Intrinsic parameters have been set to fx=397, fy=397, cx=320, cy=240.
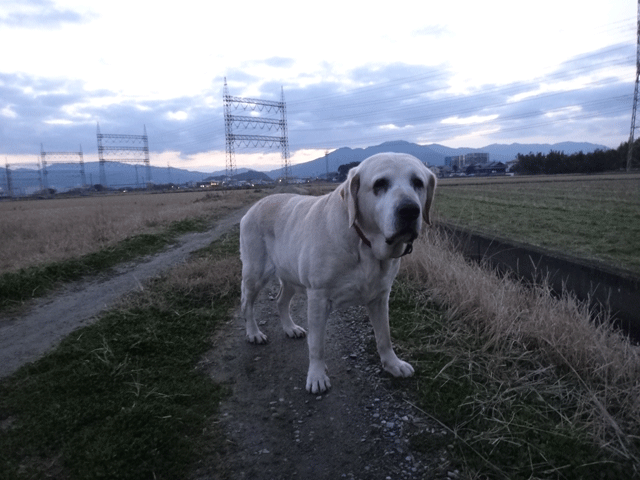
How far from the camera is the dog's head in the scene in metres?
2.61

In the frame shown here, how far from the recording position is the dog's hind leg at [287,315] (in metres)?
4.17

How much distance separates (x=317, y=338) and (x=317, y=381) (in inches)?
12.8

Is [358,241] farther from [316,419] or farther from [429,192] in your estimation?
[316,419]

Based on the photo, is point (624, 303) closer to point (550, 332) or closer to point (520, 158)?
A: point (550, 332)

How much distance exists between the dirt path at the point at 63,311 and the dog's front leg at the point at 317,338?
2619 millimetres

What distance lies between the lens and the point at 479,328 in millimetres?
3814

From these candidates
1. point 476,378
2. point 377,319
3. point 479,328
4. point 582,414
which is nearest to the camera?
point 582,414

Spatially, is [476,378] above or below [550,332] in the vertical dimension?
below

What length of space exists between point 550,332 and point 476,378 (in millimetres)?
850

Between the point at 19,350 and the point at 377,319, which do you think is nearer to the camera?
the point at 377,319

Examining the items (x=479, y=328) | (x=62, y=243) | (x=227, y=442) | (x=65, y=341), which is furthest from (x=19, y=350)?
(x=62, y=243)

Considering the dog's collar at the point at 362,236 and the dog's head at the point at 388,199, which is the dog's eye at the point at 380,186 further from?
the dog's collar at the point at 362,236

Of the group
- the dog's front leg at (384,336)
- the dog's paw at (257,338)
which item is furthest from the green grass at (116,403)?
the dog's front leg at (384,336)

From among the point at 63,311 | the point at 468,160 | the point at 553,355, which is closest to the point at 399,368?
the point at 553,355
